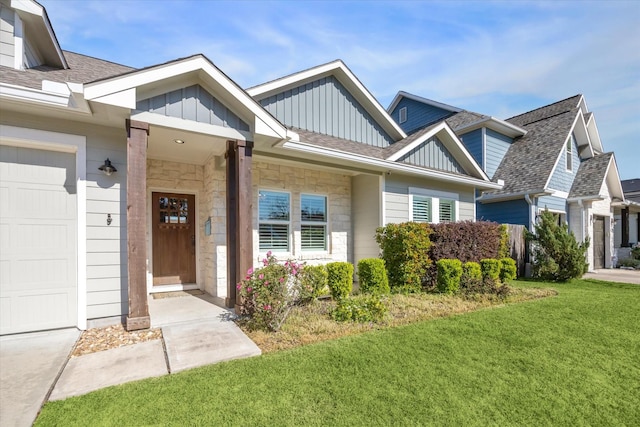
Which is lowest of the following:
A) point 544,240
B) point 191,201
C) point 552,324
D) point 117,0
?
point 552,324

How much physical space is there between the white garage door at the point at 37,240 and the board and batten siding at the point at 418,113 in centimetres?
1397

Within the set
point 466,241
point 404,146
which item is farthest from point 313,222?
point 466,241

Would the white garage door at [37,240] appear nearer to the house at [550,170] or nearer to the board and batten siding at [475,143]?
the house at [550,170]

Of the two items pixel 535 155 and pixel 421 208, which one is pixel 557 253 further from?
pixel 535 155

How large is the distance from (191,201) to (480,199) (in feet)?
36.2

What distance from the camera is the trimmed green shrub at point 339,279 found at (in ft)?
19.3

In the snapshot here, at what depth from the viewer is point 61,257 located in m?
4.56

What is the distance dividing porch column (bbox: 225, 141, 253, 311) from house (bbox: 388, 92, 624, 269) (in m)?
10.5

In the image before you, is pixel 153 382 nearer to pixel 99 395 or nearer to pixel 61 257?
pixel 99 395

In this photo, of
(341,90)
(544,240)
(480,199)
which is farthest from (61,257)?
(480,199)

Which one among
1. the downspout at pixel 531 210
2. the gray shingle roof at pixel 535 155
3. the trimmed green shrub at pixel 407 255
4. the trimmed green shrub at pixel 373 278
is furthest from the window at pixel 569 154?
the trimmed green shrub at pixel 373 278

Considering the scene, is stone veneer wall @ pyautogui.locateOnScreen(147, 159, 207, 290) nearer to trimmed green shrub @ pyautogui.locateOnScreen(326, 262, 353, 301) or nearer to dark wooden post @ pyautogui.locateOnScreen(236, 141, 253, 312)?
Answer: dark wooden post @ pyautogui.locateOnScreen(236, 141, 253, 312)

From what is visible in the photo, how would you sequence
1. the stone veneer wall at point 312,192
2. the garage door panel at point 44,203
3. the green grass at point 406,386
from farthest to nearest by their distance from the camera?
the stone veneer wall at point 312,192 → the garage door panel at point 44,203 → the green grass at point 406,386

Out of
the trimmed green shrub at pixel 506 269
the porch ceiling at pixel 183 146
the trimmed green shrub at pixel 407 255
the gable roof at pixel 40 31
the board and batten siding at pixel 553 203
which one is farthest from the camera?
the board and batten siding at pixel 553 203
